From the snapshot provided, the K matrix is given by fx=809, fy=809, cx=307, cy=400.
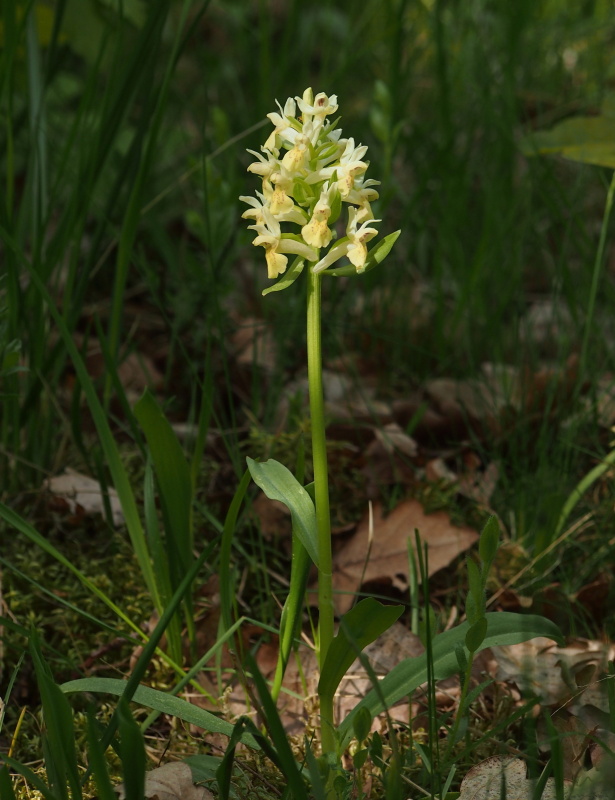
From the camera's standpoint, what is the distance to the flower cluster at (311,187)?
1.11m

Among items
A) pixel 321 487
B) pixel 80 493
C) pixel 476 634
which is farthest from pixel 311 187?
pixel 80 493

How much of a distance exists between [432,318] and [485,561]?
1.53 meters

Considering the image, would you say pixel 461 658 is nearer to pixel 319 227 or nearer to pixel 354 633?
pixel 354 633

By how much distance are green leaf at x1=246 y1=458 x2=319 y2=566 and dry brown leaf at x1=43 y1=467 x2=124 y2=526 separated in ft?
2.35

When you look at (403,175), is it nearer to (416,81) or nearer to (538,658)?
(416,81)

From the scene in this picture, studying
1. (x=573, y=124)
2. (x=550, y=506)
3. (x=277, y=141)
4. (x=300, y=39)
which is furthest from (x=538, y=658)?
(x=300, y=39)

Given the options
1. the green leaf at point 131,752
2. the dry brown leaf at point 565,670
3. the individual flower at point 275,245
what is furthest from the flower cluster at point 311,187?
the dry brown leaf at point 565,670

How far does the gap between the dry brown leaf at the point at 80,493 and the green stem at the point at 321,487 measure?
0.77 metres

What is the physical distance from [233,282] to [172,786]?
1.50 m

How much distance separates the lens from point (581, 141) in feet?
6.31

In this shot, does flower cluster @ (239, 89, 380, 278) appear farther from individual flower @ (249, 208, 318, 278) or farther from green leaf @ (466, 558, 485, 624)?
green leaf @ (466, 558, 485, 624)

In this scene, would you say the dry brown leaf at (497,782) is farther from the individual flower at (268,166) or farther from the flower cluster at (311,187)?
the individual flower at (268,166)

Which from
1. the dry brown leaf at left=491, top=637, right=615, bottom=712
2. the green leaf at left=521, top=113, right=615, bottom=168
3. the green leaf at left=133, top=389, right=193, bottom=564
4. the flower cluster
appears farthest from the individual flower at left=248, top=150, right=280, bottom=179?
the green leaf at left=521, top=113, right=615, bottom=168

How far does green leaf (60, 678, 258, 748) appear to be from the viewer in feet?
3.76
